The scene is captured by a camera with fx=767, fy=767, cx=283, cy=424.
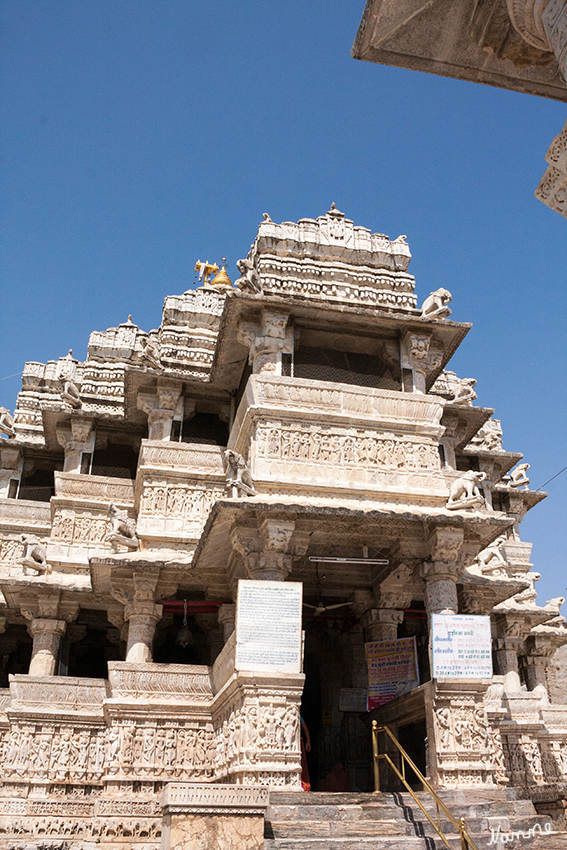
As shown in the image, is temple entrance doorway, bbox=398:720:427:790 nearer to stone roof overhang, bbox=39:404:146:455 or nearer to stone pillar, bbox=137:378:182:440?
stone pillar, bbox=137:378:182:440

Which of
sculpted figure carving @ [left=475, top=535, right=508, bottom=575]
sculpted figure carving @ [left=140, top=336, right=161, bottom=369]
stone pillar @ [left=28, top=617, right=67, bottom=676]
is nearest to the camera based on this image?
stone pillar @ [left=28, top=617, right=67, bottom=676]

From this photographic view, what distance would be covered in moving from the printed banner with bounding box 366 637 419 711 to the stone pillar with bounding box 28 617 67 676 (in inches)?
287

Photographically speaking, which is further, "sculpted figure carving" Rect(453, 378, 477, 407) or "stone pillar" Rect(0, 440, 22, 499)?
"stone pillar" Rect(0, 440, 22, 499)

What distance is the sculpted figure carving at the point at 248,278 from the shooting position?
15945 millimetres

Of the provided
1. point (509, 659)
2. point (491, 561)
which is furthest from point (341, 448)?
point (509, 659)

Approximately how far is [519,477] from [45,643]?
15.2 m

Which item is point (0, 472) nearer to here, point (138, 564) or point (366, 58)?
point (138, 564)

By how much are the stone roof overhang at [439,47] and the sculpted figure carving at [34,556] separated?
14291 millimetres

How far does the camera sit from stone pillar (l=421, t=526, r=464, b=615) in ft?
43.8

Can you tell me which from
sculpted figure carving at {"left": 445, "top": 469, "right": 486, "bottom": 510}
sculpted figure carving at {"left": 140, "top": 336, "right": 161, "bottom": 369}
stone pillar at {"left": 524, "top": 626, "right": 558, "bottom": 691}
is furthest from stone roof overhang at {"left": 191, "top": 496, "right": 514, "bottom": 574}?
stone pillar at {"left": 524, "top": 626, "right": 558, "bottom": 691}

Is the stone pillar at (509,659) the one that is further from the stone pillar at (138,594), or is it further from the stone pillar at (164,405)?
the stone pillar at (164,405)

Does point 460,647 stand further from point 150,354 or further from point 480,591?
point 150,354

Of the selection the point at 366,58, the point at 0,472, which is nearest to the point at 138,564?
the point at 0,472

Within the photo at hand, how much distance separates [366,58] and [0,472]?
18837 millimetres
